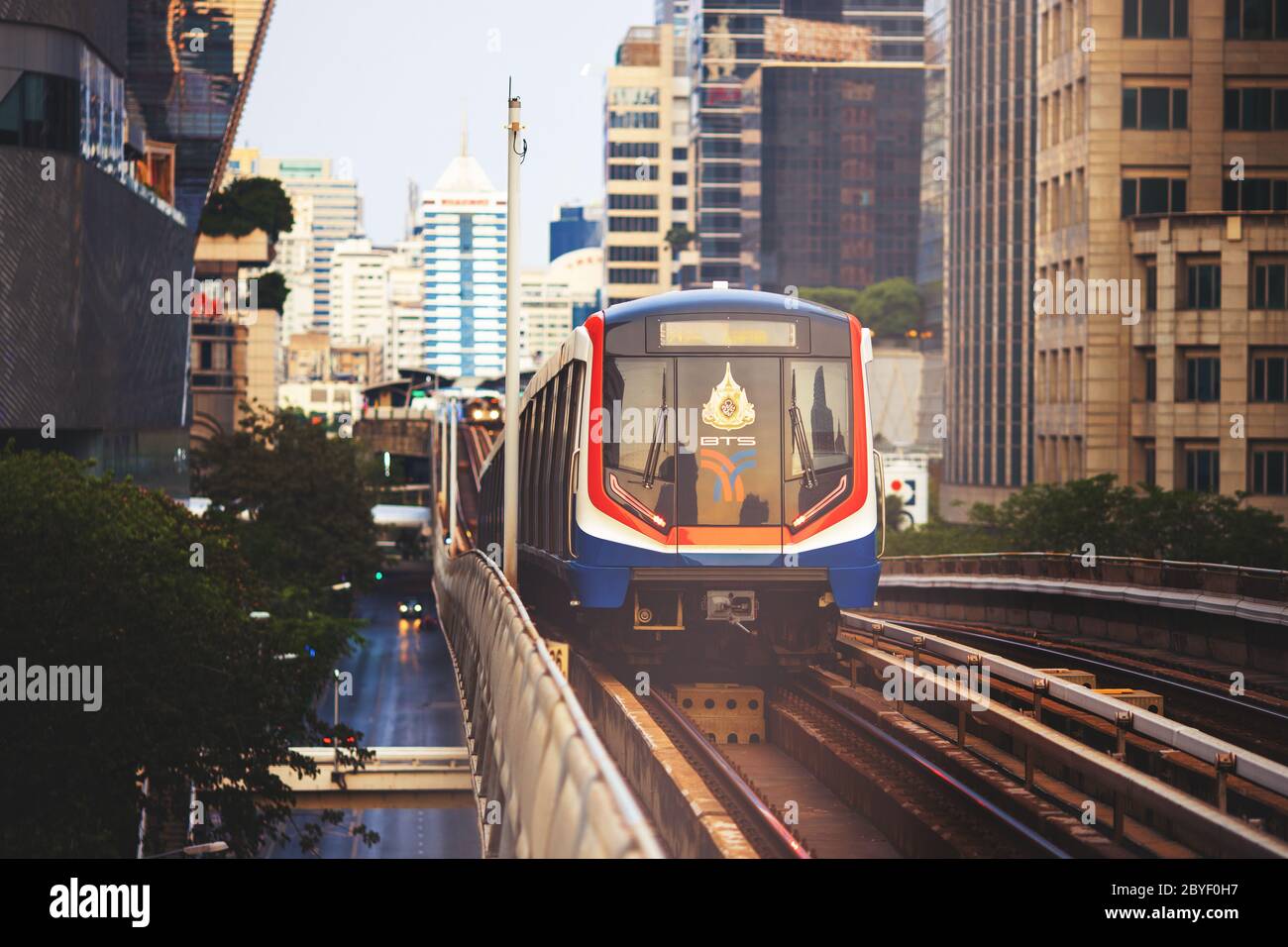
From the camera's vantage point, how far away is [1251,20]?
6481cm

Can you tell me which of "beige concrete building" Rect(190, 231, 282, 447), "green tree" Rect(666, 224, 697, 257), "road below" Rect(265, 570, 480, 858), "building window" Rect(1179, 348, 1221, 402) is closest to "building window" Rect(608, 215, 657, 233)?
"green tree" Rect(666, 224, 697, 257)

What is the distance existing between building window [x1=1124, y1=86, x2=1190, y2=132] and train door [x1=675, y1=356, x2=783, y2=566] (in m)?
51.2

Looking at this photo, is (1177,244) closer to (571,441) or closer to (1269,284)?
(1269,284)

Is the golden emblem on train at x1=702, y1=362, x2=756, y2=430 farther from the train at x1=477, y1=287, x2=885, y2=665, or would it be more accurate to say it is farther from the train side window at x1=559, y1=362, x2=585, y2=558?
the train side window at x1=559, y1=362, x2=585, y2=558

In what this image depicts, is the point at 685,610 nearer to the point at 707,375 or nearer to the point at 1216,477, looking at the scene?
the point at 707,375

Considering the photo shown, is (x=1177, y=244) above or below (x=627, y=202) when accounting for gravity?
below

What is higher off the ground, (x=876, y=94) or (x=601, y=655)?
(x=876, y=94)

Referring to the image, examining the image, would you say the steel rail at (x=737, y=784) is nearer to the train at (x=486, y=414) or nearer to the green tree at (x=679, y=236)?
the train at (x=486, y=414)

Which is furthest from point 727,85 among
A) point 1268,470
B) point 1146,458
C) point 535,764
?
point 535,764

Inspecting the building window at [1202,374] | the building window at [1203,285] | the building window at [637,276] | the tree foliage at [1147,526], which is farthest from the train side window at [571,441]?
the building window at [637,276]

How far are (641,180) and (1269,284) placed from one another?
138016mm
